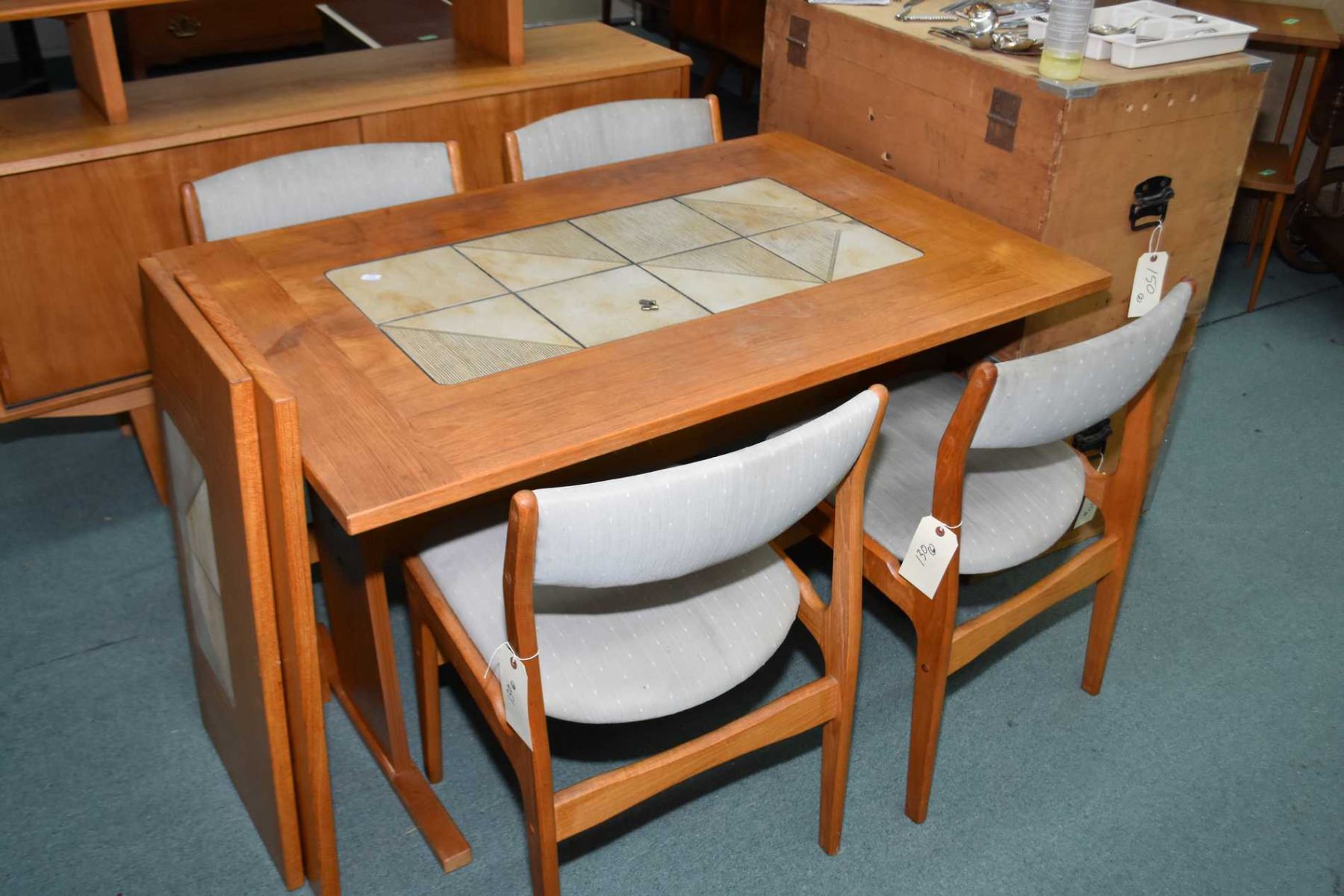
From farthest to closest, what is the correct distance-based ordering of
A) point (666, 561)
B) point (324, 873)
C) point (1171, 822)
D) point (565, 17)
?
point (565, 17), point (1171, 822), point (324, 873), point (666, 561)

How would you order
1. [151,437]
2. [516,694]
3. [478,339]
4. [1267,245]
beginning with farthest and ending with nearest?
[1267,245]
[151,437]
[478,339]
[516,694]

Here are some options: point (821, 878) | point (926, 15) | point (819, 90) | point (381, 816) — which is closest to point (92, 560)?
point (381, 816)


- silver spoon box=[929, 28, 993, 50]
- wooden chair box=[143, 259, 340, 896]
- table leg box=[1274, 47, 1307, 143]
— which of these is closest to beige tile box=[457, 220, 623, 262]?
wooden chair box=[143, 259, 340, 896]

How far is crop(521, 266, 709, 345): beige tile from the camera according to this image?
1674mm

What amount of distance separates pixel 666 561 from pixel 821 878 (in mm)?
765

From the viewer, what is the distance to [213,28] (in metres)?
4.61

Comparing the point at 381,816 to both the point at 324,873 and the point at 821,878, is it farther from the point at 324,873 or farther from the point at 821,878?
the point at 821,878

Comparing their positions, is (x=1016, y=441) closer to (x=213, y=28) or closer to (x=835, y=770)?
(x=835, y=770)

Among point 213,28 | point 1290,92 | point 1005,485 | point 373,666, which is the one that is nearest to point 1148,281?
point 1005,485

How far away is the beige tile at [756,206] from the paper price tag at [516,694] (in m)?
0.88

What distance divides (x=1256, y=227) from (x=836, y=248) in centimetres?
241

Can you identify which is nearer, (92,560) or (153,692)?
(153,692)

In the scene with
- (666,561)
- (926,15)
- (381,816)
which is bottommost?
(381,816)

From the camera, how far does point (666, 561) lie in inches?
50.7
